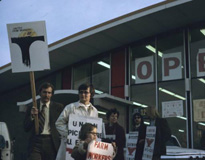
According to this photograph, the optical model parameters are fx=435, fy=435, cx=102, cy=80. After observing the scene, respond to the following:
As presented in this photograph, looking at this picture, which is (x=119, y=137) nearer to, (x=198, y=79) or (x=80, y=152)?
(x=80, y=152)

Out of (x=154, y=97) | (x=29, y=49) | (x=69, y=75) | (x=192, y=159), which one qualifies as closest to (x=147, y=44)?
(x=154, y=97)

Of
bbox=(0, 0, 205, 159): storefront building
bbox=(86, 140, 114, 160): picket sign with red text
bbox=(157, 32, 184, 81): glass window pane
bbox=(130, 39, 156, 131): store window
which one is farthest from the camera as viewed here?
bbox=(130, 39, 156, 131): store window

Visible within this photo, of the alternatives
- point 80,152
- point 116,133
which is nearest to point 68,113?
point 80,152

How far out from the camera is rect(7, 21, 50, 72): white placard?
6.74 meters

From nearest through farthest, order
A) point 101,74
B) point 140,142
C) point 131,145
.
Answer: point 140,142 < point 131,145 < point 101,74

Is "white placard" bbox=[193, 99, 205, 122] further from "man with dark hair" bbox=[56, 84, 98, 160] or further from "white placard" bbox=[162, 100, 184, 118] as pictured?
"man with dark hair" bbox=[56, 84, 98, 160]

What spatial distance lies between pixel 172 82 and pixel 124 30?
9.60ft

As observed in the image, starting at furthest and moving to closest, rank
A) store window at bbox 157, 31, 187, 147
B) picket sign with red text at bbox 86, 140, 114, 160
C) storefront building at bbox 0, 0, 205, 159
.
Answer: store window at bbox 157, 31, 187, 147, storefront building at bbox 0, 0, 205, 159, picket sign with red text at bbox 86, 140, 114, 160

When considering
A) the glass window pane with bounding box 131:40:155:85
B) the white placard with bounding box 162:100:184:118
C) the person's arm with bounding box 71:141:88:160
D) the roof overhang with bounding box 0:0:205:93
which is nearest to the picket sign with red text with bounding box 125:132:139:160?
the person's arm with bounding box 71:141:88:160

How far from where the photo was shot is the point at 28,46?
6805 millimetres

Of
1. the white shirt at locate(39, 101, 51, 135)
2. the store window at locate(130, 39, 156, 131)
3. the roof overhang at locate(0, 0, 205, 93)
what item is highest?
the roof overhang at locate(0, 0, 205, 93)

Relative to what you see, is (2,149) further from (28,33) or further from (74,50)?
(74,50)

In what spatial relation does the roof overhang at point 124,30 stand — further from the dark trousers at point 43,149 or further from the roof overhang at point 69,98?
the dark trousers at point 43,149

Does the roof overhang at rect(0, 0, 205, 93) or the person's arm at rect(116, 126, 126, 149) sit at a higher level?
the roof overhang at rect(0, 0, 205, 93)
